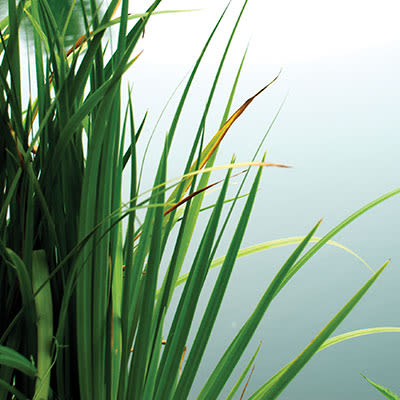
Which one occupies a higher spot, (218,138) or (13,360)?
(218,138)

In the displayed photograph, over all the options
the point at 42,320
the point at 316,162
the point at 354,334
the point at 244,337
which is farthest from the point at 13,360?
the point at 316,162

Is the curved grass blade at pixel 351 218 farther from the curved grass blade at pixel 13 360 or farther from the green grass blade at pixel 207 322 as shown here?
the curved grass blade at pixel 13 360

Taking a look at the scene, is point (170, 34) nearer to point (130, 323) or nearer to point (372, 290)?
point (372, 290)

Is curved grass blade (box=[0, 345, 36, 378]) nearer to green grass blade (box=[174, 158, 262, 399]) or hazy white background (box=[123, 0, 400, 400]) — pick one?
green grass blade (box=[174, 158, 262, 399])

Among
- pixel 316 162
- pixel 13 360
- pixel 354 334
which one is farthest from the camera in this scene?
pixel 316 162

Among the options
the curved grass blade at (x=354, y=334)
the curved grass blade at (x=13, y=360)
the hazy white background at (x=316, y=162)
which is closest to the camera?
the curved grass blade at (x=13, y=360)

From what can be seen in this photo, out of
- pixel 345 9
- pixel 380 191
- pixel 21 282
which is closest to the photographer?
pixel 21 282

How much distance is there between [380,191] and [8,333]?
2.08 metres

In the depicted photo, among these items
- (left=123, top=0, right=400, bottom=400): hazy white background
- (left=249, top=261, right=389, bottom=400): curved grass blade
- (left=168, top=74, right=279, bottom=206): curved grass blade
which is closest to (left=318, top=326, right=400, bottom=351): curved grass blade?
(left=249, top=261, right=389, bottom=400): curved grass blade

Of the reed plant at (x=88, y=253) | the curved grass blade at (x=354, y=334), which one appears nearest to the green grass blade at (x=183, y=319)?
the reed plant at (x=88, y=253)

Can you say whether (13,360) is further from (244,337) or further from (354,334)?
(354,334)

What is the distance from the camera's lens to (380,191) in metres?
2.08

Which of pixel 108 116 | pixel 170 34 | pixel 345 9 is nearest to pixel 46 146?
pixel 108 116

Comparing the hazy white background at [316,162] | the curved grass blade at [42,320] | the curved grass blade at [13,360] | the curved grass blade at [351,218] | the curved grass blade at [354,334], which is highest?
the hazy white background at [316,162]
